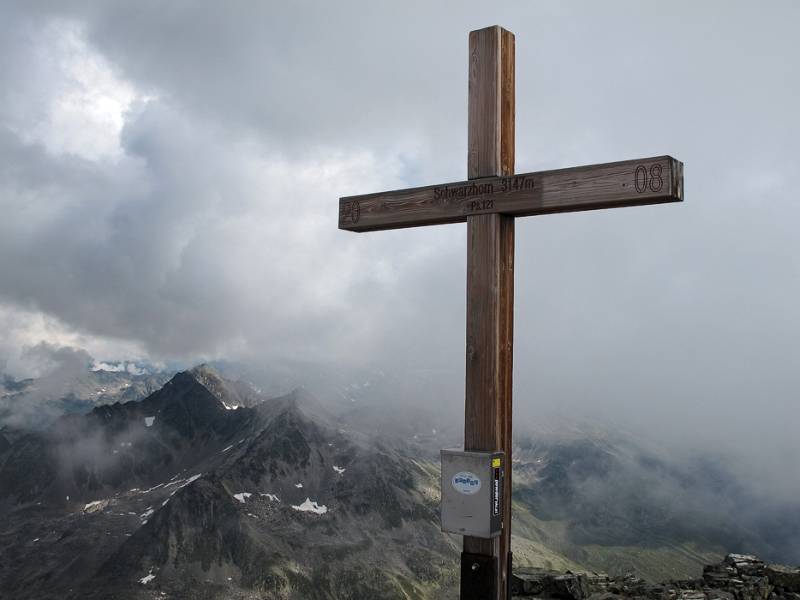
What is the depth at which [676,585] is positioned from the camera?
15.5 m

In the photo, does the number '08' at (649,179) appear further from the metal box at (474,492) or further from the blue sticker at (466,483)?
the blue sticker at (466,483)

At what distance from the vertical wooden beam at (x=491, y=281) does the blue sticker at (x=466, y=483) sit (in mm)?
389

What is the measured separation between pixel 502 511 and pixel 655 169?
14.4ft

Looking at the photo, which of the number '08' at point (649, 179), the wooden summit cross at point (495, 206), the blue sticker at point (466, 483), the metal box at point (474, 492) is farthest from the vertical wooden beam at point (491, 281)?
the number '08' at point (649, 179)

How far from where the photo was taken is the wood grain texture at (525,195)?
8.17 meters

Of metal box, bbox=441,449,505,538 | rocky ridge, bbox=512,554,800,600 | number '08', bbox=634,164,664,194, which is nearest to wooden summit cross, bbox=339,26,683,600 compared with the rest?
number '08', bbox=634,164,664,194

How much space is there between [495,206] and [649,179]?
6.14ft

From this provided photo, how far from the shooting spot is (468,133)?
376 inches

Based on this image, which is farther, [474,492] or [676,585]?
[676,585]

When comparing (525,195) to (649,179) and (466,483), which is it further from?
(466,483)

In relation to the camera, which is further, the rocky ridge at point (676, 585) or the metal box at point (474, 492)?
the rocky ridge at point (676, 585)

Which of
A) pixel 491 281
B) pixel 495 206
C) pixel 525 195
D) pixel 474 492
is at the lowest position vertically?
pixel 474 492

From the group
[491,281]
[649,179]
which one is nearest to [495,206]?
[491,281]

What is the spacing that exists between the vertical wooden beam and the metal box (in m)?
0.21
